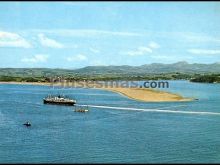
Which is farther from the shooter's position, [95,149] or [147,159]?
[95,149]

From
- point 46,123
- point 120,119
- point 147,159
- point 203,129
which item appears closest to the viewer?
point 147,159

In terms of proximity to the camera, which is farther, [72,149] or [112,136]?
[112,136]

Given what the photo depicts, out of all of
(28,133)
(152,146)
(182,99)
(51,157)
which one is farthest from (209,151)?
(182,99)

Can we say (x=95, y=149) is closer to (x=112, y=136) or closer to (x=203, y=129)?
(x=112, y=136)

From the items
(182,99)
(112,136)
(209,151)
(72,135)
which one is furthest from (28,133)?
(182,99)

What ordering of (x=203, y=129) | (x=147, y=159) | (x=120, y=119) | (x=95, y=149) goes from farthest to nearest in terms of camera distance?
(x=120, y=119)
(x=203, y=129)
(x=95, y=149)
(x=147, y=159)

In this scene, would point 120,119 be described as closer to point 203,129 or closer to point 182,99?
point 203,129
